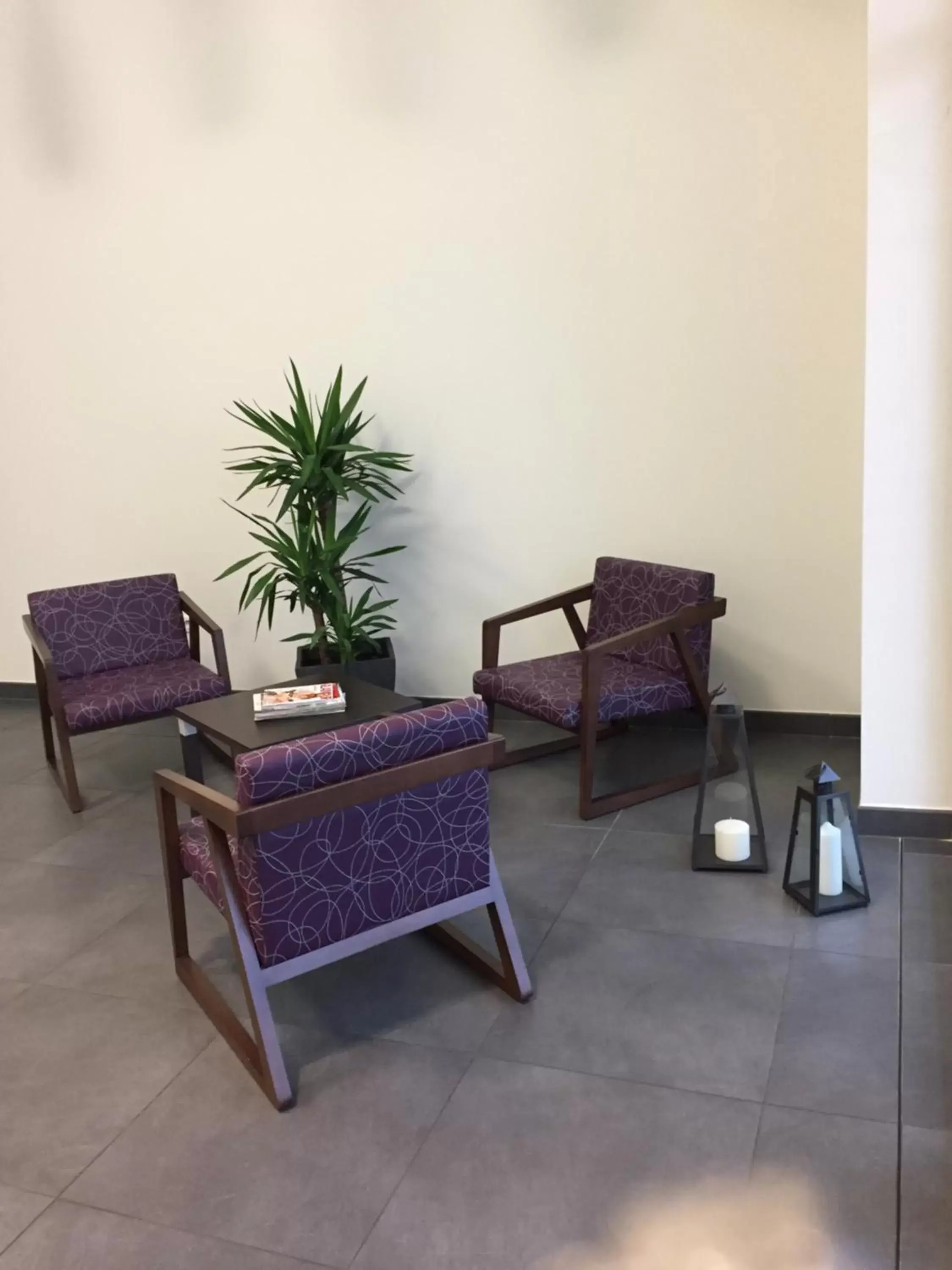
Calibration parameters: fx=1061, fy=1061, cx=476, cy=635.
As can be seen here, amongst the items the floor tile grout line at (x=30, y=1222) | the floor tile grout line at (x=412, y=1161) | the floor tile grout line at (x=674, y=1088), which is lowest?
the floor tile grout line at (x=30, y=1222)

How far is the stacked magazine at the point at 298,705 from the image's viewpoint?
11.9 ft

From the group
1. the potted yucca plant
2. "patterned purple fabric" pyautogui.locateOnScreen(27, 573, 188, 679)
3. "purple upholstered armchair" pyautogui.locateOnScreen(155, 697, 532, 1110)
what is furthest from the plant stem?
"purple upholstered armchair" pyautogui.locateOnScreen(155, 697, 532, 1110)

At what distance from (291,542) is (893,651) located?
8.15 ft

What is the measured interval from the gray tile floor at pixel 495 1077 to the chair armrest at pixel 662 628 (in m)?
0.70

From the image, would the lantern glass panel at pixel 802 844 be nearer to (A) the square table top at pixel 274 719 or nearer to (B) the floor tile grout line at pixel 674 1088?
(B) the floor tile grout line at pixel 674 1088

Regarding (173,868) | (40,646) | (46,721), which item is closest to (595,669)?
(173,868)

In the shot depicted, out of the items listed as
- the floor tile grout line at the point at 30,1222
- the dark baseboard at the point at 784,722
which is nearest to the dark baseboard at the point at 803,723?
the dark baseboard at the point at 784,722

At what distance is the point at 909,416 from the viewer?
3.17 metres

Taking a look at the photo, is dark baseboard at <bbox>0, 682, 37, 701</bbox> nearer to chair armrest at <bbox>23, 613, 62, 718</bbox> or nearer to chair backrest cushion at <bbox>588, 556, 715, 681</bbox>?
chair armrest at <bbox>23, 613, 62, 718</bbox>

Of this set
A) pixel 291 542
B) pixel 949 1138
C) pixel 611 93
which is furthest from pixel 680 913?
pixel 611 93

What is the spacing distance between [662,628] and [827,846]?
1.09m

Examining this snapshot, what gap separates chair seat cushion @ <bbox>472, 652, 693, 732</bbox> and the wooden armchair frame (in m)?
0.05

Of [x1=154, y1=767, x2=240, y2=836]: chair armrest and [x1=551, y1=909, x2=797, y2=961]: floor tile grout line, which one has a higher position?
[x1=154, y1=767, x2=240, y2=836]: chair armrest

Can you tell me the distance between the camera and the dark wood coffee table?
3445 mm
